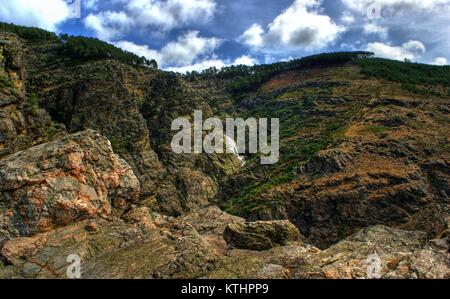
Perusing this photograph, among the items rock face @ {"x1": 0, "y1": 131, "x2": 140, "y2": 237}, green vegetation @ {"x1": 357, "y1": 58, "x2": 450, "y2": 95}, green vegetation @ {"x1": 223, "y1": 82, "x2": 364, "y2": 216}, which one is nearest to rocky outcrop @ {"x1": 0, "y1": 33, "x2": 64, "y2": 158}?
rock face @ {"x1": 0, "y1": 131, "x2": 140, "y2": 237}

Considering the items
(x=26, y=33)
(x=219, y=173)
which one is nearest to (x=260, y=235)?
(x=219, y=173)

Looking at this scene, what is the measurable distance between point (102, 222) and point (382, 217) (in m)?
42.3

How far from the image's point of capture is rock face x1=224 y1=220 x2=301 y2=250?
26922mm

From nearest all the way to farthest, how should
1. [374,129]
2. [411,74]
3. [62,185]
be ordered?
1. [62,185]
2. [374,129]
3. [411,74]

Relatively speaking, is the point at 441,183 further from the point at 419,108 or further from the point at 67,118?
the point at 67,118

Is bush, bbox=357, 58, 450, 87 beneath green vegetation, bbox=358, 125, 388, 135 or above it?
above

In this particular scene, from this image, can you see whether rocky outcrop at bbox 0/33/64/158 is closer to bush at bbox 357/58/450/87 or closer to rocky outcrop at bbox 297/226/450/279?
rocky outcrop at bbox 297/226/450/279

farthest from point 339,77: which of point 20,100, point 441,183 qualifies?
point 20,100

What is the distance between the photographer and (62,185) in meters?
29.2

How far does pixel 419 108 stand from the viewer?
84.1 metres

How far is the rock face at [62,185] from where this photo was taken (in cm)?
2728

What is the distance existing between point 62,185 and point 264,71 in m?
135

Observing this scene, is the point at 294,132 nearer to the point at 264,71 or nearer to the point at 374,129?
the point at 374,129

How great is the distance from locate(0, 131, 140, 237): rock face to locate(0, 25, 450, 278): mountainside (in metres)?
0.10
